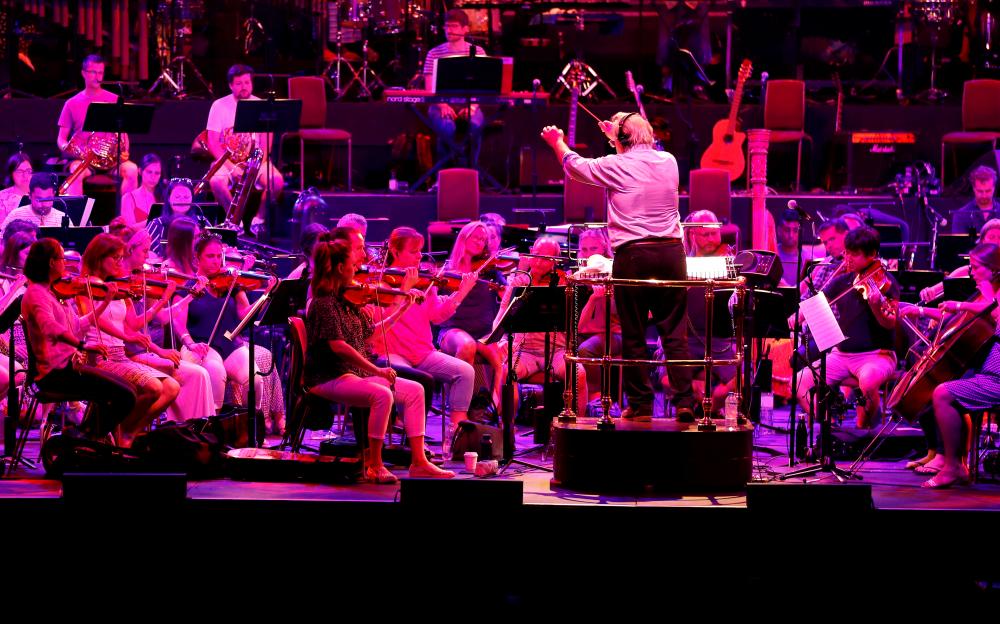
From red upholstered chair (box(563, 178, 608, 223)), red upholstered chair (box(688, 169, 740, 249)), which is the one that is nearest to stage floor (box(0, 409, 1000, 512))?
red upholstered chair (box(688, 169, 740, 249))

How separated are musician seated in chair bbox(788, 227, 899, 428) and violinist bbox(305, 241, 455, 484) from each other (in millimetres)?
2405

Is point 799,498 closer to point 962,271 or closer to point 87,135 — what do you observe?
point 962,271

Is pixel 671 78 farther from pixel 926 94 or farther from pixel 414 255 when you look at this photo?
pixel 414 255

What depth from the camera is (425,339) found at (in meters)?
8.34

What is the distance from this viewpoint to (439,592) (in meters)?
6.32

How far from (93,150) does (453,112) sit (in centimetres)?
318

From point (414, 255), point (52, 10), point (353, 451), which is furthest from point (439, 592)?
point (52, 10)

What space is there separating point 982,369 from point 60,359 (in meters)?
4.80

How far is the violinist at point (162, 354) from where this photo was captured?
763 centimetres

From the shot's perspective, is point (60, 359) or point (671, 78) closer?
point (60, 359)

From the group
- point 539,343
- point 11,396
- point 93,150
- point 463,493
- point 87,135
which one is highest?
point 87,135

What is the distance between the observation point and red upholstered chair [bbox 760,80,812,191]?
1238 centimetres

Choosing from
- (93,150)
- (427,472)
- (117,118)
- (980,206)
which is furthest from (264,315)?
(980,206)

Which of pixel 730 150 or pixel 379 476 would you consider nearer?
pixel 379 476
